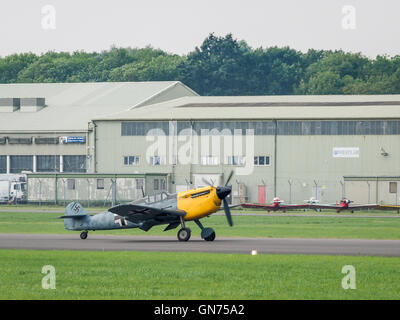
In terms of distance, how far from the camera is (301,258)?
93.8 ft

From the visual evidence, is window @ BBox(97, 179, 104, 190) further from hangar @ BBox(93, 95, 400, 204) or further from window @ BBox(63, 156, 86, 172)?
window @ BBox(63, 156, 86, 172)

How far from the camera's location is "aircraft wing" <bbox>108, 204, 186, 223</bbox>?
36.1 metres

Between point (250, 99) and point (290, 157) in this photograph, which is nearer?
point (290, 157)

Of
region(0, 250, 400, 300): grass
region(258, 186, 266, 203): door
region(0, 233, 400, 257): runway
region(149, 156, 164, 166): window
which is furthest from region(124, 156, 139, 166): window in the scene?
region(0, 250, 400, 300): grass

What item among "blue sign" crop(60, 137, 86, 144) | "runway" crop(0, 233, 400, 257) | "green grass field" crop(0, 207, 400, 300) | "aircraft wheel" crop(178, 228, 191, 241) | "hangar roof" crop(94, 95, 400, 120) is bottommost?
"runway" crop(0, 233, 400, 257)

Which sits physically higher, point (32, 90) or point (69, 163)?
point (32, 90)

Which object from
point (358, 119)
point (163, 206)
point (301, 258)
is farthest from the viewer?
point (358, 119)

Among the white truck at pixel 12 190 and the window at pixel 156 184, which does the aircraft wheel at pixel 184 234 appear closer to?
the window at pixel 156 184

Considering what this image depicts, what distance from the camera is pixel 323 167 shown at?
83250 mm

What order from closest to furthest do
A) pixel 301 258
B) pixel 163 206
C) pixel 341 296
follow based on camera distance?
1. pixel 341 296
2. pixel 301 258
3. pixel 163 206

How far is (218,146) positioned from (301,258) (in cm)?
5913

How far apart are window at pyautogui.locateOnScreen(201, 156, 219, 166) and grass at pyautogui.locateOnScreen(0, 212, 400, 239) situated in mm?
25439

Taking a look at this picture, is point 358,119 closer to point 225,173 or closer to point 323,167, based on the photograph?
point 323,167
